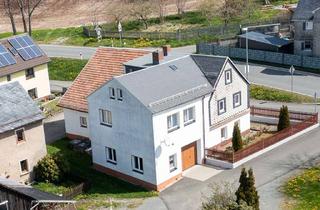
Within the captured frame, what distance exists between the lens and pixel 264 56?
75.9 metres

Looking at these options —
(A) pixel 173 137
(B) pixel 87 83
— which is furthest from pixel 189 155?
(B) pixel 87 83

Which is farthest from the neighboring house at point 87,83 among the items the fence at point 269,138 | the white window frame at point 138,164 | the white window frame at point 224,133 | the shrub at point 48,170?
the fence at point 269,138

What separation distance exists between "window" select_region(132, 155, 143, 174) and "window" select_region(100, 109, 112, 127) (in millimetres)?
3669

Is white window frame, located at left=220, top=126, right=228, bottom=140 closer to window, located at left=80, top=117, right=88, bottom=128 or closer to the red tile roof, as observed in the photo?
the red tile roof

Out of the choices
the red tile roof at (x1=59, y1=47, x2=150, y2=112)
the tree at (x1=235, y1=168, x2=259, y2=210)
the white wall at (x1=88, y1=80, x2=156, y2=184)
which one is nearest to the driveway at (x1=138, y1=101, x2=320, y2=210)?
the white wall at (x1=88, y1=80, x2=156, y2=184)

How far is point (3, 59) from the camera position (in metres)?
66.4

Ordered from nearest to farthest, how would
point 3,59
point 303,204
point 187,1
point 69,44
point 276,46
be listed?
1. point 303,204
2. point 3,59
3. point 276,46
4. point 69,44
5. point 187,1

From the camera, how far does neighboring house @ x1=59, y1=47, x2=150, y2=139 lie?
54906 millimetres

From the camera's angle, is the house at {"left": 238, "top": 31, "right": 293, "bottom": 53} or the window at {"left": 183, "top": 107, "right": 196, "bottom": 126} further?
the house at {"left": 238, "top": 31, "right": 293, "bottom": 53}

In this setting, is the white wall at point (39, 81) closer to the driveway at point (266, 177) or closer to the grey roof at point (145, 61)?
the grey roof at point (145, 61)

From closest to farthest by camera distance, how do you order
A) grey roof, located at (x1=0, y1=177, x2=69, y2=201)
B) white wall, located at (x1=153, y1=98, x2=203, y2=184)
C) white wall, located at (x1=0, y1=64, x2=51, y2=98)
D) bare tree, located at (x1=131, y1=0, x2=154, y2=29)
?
grey roof, located at (x1=0, y1=177, x2=69, y2=201)
white wall, located at (x1=153, y1=98, x2=203, y2=184)
white wall, located at (x1=0, y1=64, x2=51, y2=98)
bare tree, located at (x1=131, y1=0, x2=154, y2=29)

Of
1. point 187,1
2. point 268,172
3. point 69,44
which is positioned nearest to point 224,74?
point 268,172

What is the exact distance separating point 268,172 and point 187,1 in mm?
78482

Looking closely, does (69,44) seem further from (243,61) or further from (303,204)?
(303,204)
